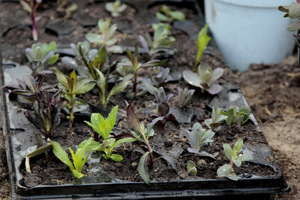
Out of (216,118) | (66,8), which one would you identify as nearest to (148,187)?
(216,118)

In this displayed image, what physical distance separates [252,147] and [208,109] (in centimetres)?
33

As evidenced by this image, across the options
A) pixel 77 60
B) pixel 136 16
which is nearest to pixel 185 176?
pixel 77 60

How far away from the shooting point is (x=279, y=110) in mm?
2244

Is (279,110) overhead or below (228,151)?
below

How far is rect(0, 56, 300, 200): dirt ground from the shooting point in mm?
1823

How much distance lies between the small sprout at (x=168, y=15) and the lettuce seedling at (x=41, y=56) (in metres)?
0.78

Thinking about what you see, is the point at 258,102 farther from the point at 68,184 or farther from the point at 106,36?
the point at 68,184

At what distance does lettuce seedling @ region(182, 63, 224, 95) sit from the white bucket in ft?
1.44

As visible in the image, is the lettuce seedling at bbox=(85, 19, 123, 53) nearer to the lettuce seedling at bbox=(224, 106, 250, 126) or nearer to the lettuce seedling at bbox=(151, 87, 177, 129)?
the lettuce seedling at bbox=(151, 87, 177, 129)

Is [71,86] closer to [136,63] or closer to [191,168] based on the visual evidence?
[136,63]

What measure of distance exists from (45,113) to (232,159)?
0.70m

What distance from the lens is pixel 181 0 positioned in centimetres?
299

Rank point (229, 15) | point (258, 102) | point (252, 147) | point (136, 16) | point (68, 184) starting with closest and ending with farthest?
point (68, 184) → point (252, 147) → point (258, 102) → point (229, 15) → point (136, 16)

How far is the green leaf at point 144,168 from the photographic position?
1.57 m
